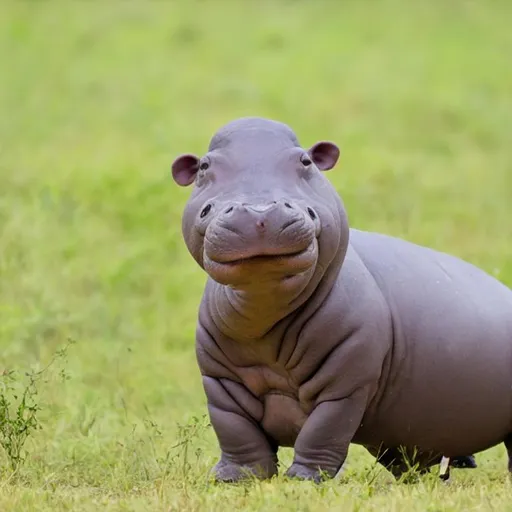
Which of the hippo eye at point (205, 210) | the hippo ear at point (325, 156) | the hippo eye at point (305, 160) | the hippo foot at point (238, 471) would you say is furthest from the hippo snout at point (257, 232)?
the hippo foot at point (238, 471)

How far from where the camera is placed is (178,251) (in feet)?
44.9

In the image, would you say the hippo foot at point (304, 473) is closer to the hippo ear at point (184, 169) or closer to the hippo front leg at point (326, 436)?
the hippo front leg at point (326, 436)

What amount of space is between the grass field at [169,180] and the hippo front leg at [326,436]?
192 millimetres

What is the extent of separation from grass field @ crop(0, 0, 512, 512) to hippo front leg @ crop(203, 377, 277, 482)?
0.47ft

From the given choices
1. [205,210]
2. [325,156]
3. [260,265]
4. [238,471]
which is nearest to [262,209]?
[260,265]

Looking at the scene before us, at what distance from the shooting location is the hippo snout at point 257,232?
17.3 ft

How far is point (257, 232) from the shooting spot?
17.3ft

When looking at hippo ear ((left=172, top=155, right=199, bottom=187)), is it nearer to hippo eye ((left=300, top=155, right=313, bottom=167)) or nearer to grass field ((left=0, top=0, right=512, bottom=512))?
hippo eye ((left=300, top=155, right=313, bottom=167))

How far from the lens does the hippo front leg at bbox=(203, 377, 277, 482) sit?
6246 mm

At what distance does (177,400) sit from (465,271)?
339 cm

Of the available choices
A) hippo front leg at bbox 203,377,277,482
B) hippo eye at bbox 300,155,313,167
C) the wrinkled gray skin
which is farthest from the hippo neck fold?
hippo eye at bbox 300,155,313,167

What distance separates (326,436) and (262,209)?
49.1 inches

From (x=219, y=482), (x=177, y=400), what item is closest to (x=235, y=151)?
(x=219, y=482)

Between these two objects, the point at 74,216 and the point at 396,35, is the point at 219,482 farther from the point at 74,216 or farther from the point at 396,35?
the point at 396,35
